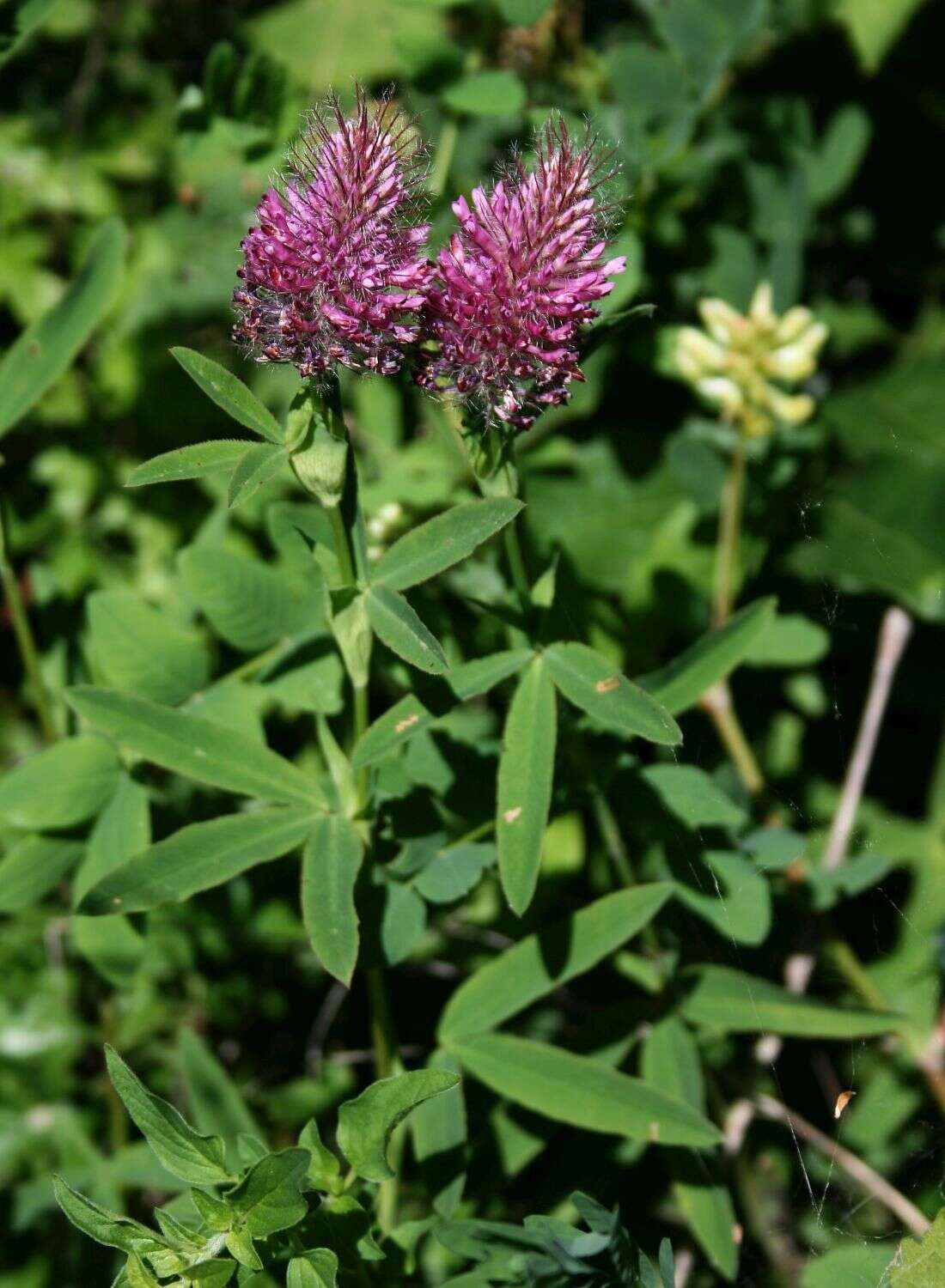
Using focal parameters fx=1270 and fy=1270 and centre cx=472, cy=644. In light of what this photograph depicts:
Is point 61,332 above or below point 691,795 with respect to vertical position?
above

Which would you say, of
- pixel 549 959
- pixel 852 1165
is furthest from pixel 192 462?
pixel 852 1165

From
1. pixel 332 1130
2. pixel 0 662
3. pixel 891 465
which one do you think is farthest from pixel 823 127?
pixel 332 1130

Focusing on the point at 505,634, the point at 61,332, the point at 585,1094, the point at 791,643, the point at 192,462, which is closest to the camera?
the point at 192,462

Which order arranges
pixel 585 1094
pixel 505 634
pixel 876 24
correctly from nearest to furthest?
1. pixel 585 1094
2. pixel 505 634
3. pixel 876 24

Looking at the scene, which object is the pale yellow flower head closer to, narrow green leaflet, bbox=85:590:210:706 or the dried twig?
narrow green leaflet, bbox=85:590:210:706

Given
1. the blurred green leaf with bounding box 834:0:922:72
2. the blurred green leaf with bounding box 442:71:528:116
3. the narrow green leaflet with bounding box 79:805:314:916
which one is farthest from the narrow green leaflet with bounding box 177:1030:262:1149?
the blurred green leaf with bounding box 834:0:922:72

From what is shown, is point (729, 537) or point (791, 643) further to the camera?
point (729, 537)

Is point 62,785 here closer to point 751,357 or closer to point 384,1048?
point 384,1048

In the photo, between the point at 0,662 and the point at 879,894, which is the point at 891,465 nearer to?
the point at 879,894
